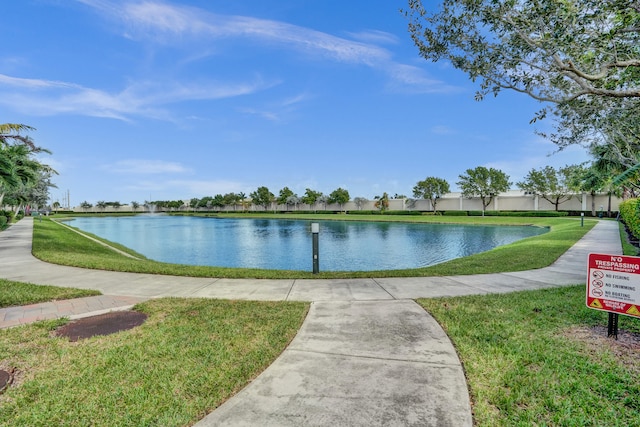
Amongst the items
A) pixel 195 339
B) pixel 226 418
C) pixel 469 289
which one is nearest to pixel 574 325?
pixel 469 289

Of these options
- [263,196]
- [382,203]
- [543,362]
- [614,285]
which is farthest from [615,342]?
[263,196]

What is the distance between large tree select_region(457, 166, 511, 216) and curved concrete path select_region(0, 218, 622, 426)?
5156 cm

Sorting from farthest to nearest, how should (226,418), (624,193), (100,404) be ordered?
(624,193), (100,404), (226,418)

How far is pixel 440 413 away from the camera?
2611 millimetres

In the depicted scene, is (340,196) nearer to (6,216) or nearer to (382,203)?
(382,203)

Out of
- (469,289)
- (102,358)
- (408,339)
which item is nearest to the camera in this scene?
(102,358)

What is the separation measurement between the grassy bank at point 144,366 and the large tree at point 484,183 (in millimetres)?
56143

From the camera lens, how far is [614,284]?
3959 millimetres

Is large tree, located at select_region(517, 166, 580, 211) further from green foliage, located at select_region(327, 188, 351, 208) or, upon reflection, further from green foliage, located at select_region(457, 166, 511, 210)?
green foliage, located at select_region(327, 188, 351, 208)

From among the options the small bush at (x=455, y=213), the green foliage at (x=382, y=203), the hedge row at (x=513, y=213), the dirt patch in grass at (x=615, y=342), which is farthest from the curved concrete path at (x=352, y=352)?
the green foliage at (x=382, y=203)

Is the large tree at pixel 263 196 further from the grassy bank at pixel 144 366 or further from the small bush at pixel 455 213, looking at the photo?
the grassy bank at pixel 144 366

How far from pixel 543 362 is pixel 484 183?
57129mm

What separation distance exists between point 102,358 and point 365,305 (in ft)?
12.1

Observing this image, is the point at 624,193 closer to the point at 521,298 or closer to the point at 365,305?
the point at 521,298
